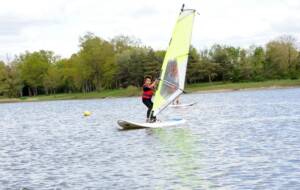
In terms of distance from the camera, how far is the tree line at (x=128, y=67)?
11881 centimetres

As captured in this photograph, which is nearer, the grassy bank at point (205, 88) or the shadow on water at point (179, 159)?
the shadow on water at point (179, 159)

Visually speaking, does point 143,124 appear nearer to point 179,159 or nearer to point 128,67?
point 179,159

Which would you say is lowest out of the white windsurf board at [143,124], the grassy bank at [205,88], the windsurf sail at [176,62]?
the grassy bank at [205,88]

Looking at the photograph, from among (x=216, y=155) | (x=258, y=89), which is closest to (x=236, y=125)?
(x=216, y=155)

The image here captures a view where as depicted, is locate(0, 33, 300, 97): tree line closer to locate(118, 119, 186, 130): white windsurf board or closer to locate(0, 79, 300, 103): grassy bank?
locate(0, 79, 300, 103): grassy bank

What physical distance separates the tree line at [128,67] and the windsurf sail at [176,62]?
3474 inches

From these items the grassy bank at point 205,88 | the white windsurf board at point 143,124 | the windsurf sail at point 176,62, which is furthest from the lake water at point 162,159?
the grassy bank at point 205,88

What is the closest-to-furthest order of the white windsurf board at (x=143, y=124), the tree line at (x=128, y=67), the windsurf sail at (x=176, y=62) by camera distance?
the windsurf sail at (x=176, y=62) → the white windsurf board at (x=143, y=124) → the tree line at (x=128, y=67)

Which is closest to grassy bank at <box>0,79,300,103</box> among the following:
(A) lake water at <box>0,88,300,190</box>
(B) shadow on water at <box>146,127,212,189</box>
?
(A) lake water at <box>0,88,300,190</box>

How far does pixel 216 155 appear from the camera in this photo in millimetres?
19016

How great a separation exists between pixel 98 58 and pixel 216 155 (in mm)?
108411

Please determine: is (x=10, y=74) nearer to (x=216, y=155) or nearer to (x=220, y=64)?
(x=220, y=64)

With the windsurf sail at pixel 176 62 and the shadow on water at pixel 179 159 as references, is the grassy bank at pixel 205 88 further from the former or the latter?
the shadow on water at pixel 179 159

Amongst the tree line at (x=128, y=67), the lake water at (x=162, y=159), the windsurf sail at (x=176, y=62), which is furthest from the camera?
the tree line at (x=128, y=67)
